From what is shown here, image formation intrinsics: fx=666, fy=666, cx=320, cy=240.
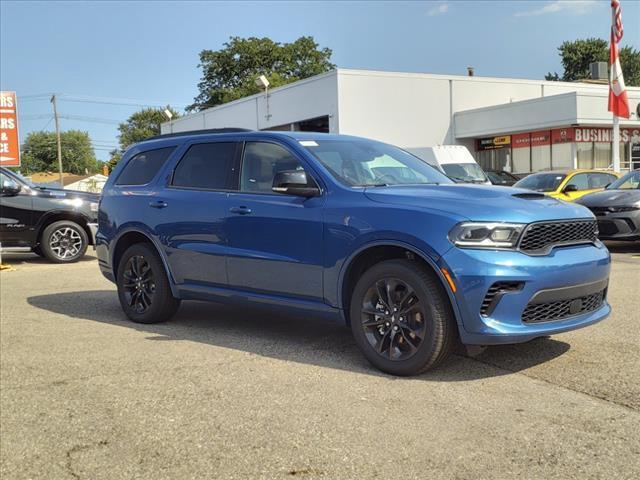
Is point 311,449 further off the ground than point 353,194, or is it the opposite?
point 353,194

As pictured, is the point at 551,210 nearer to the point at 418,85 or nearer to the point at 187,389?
the point at 187,389

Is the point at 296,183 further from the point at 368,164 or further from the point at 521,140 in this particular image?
the point at 521,140

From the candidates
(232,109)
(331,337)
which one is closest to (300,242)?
(331,337)

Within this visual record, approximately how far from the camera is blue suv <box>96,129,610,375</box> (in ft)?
14.0

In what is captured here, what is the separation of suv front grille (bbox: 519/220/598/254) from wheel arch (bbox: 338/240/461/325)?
57 cm

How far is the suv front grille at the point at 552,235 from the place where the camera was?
4.32 meters

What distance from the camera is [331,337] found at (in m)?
5.86

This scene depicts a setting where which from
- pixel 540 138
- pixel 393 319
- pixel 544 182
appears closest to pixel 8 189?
pixel 393 319

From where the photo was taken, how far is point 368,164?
217 inches

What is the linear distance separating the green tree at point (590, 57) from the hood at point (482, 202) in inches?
2596

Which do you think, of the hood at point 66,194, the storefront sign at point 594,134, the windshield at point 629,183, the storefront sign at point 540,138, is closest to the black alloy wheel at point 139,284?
the hood at point 66,194

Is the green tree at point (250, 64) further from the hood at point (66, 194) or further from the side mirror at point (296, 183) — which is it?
the side mirror at point (296, 183)

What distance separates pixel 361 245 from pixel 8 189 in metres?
9.54

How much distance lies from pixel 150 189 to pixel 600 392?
14.5 ft
